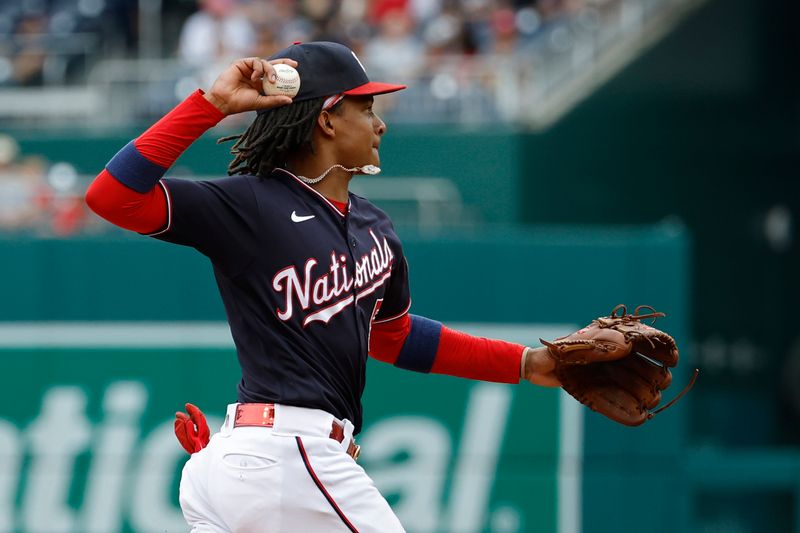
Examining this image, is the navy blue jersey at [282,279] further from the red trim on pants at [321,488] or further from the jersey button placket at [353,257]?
the red trim on pants at [321,488]

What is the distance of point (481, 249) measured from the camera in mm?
7180

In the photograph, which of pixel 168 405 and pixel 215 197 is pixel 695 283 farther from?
pixel 215 197

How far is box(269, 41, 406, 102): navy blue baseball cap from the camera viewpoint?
3.65 metres

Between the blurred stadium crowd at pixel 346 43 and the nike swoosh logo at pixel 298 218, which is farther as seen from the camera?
Result: the blurred stadium crowd at pixel 346 43

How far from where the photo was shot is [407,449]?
7.16 meters

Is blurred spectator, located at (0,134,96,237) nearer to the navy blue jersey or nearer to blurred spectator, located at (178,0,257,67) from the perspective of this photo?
blurred spectator, located at (178,0,257,67)

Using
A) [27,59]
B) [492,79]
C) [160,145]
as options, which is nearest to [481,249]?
[492,79]

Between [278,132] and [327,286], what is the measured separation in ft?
1.39

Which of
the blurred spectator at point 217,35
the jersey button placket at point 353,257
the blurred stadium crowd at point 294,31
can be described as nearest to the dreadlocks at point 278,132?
the jersey button placket at point 353,257

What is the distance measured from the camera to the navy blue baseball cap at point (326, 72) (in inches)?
144

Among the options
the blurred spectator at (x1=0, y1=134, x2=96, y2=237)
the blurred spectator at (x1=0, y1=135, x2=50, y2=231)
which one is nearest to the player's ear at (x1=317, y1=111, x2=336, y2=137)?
the blurred spectator at (x1=0, y1=134, x2=96, y2=237)

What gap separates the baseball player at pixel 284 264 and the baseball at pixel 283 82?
0.02 meters

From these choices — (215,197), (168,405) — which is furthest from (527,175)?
(215,197)

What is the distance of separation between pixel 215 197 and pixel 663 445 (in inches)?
167
